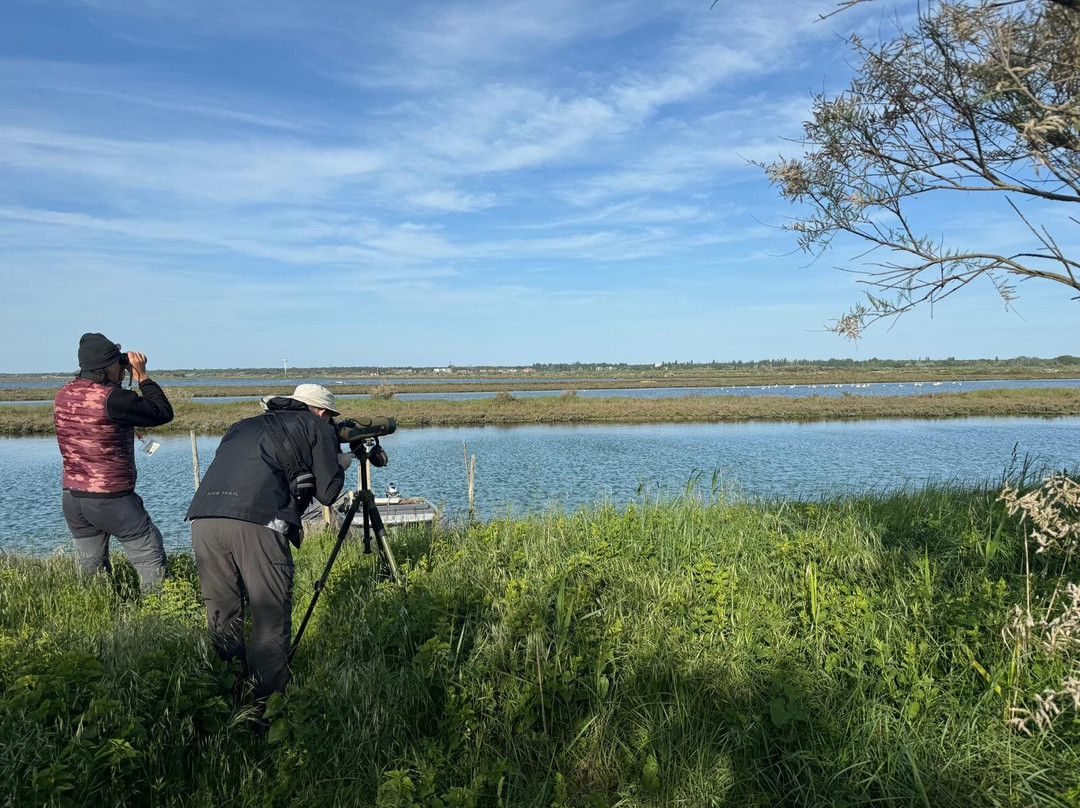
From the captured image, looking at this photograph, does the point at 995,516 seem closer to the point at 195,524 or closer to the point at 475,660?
the point at 475,660

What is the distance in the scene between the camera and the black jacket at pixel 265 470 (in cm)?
352

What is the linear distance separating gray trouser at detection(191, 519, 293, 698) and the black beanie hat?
6.79ft

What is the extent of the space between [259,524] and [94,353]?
2.40m

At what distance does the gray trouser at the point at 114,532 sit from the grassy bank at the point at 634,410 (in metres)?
34.8

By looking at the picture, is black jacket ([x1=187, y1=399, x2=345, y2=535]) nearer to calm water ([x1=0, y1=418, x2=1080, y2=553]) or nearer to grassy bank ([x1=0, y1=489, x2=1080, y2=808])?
grassy bank ([x1=0, y1=489, x2=1080, y2=808])

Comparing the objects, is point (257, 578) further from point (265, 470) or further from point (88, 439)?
point (88, 439)

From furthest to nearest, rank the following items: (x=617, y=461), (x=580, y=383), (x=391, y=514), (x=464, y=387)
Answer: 1. (x=580, y=383)
2. (x=464, y=387)
3. (x=617, y=461)
4. (x=391, y=514)

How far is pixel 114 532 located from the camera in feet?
16.0

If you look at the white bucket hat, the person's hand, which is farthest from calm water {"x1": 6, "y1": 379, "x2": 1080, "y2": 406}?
the white bucket hat

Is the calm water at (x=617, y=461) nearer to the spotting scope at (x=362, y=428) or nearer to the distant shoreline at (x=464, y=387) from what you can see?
the spotting scope at (x=362, y=428)

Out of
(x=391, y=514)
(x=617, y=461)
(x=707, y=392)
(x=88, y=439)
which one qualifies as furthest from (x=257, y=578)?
(x=707, y=392)

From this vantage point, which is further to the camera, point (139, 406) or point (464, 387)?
point (464, 387)

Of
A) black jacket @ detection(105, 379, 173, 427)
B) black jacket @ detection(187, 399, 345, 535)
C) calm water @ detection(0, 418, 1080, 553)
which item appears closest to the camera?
black jacket @ detection(187, 399, 345, 535)

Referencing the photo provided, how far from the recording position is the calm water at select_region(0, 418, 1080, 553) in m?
16.1
